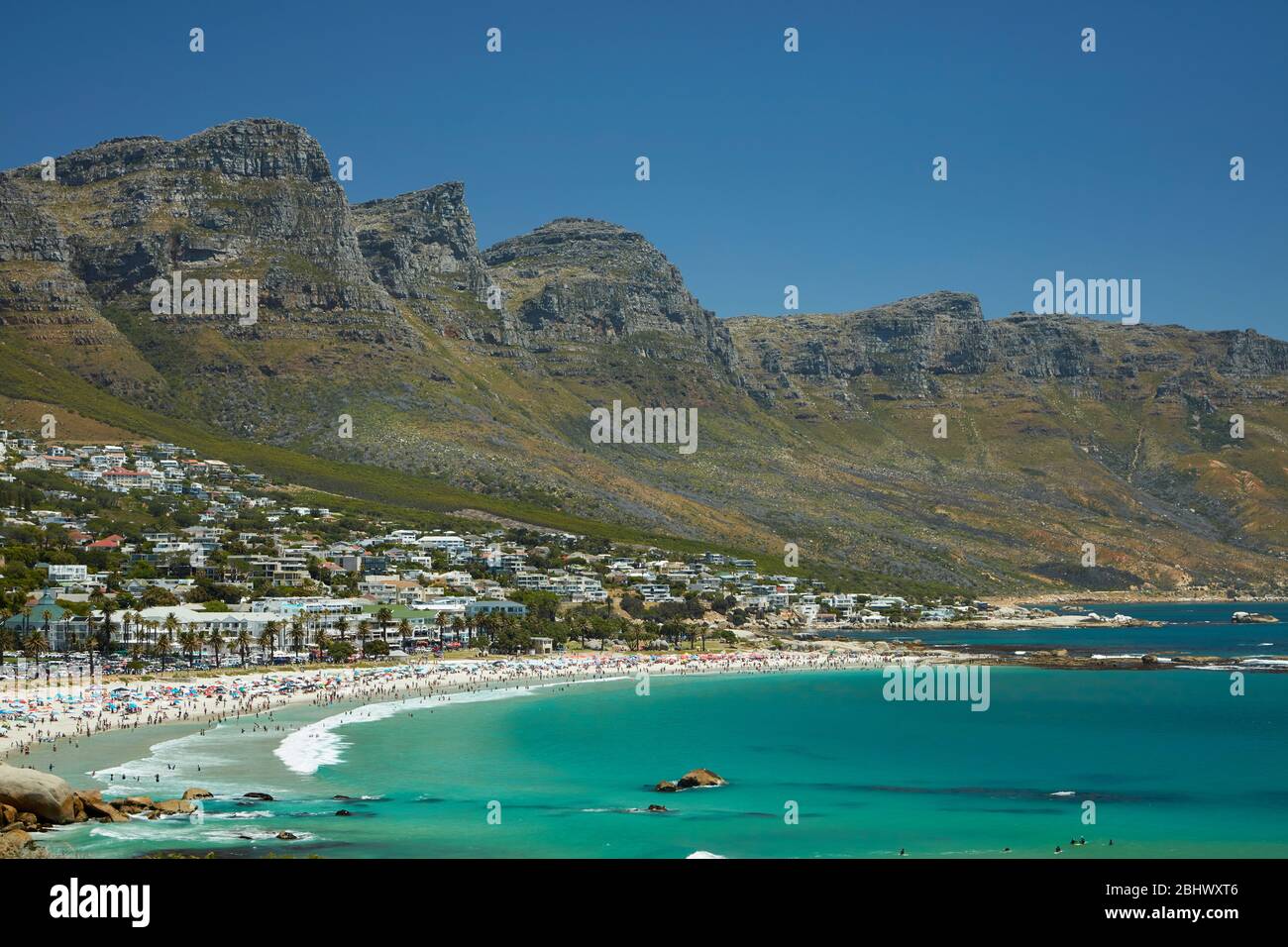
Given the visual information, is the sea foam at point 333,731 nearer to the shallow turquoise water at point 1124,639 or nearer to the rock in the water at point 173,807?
the rock in the water at point 173,807

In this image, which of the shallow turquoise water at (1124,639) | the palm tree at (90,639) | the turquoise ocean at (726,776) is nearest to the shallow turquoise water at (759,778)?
the turquoise ocean at (726,776)

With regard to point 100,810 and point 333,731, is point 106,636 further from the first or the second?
point 100,810

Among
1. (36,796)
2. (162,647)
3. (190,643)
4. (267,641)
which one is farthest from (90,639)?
(36,796)

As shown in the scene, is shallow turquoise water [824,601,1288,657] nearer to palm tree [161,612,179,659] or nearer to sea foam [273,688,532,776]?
sea foam [273,688,532,776]
